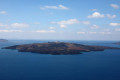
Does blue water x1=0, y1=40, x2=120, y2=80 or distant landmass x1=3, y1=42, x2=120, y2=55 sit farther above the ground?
distant landmass x1=3, y1=42, x2=120, y2=55

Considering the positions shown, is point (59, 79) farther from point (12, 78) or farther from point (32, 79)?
point (12, 78)

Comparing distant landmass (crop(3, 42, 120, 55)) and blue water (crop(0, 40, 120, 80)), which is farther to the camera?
distant landmass (crop(3, 42, 120, 55))

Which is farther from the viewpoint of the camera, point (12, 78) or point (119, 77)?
point (119, 77)

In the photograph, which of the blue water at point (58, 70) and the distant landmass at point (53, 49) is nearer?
the blue water at point (58, 70)

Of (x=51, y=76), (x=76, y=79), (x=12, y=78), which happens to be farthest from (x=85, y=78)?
(x=12, y=78)

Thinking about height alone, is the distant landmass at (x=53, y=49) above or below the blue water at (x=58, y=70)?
above

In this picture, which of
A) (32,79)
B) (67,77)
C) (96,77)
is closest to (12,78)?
(32,79)

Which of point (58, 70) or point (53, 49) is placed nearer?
point (58, 70)

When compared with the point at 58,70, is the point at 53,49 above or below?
above

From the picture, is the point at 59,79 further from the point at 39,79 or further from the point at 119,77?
the point at 119,77
